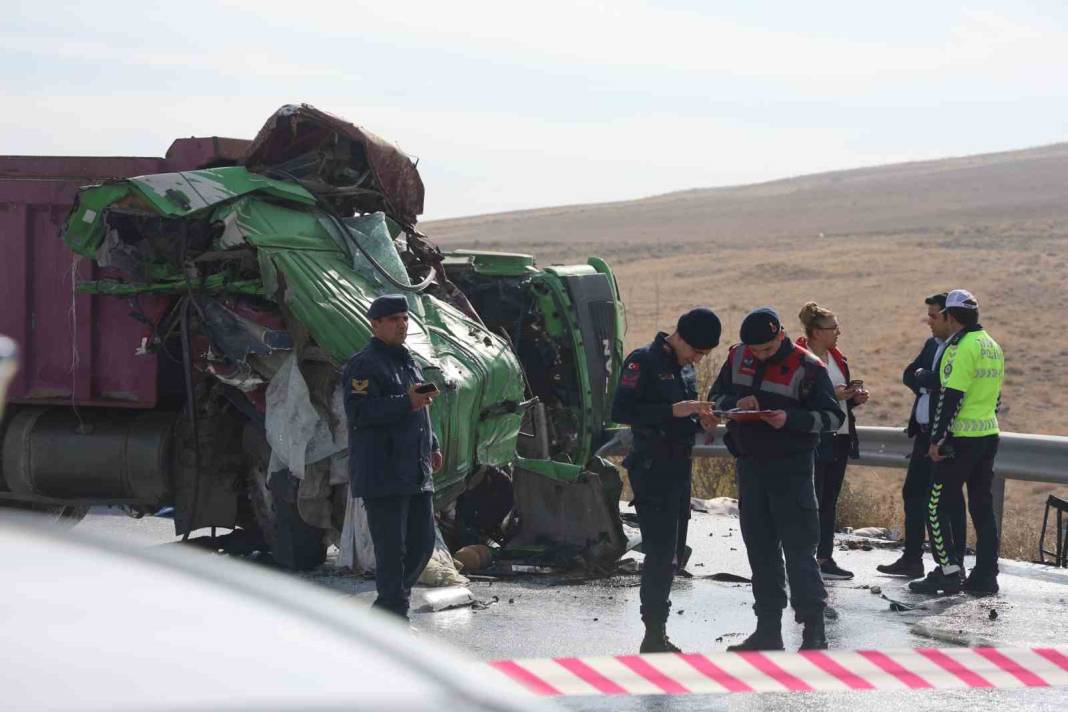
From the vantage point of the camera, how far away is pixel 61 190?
10.3m

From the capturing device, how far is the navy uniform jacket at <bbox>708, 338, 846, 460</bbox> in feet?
25.2

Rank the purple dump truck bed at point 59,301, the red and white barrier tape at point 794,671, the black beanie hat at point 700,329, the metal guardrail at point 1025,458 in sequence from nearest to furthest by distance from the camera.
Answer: the red and white barrier tape at point 794,671 → the black beanie hat at point 700,329 → the purple dump truck bed at point 59,301 → the metal guardrail at point 1025,458

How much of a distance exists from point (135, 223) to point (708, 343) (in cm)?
396

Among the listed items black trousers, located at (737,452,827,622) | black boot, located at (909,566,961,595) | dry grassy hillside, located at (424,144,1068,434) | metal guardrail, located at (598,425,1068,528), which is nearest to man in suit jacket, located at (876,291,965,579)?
black boot, located at (909,566,961,595)

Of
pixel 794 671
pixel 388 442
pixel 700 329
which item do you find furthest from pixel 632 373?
pixel 794 671

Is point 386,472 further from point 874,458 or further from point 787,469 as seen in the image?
point 874,458


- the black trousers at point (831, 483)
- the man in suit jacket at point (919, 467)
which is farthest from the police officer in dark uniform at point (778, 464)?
the man in suit jacket at point (919, 467)

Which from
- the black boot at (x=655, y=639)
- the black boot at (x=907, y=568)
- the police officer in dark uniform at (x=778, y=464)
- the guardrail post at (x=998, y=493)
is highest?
the police officer in dark uniform at (x=778, y=464)

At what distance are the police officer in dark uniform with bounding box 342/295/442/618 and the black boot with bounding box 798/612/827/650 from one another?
6.25ft

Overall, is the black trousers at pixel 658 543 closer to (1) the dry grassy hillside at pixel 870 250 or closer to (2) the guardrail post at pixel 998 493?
(2) the guardrail post at pixel 998 493

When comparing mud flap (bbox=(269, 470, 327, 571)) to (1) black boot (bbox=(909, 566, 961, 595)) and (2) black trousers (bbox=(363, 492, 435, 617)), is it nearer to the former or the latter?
(2) black trousers (bbox=(363, 492, 435, 617))

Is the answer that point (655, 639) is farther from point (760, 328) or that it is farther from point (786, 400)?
point (760, 328)

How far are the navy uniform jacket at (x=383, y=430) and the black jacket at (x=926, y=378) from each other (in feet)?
12.4

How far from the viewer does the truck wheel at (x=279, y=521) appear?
970 centimetres
